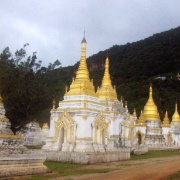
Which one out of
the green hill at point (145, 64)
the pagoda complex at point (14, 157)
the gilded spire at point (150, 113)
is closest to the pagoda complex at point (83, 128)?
the pagoda complex at point (14, 157)

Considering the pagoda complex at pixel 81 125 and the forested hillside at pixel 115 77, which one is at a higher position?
the forested hillside at pixel 115 77

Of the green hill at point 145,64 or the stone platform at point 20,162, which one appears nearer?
the stone platform at point 20,162

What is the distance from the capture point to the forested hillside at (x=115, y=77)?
2938 cm

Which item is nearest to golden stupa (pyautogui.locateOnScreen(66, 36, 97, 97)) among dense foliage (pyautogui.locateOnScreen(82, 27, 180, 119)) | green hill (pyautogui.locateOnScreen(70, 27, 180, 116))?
dense foliage (pyautogui.locateOnScreen(82, 27, 180, 119))

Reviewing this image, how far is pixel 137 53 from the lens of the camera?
424 ft

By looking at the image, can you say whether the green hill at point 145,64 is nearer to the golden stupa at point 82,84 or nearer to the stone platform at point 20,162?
the golden stupa at point 82,84

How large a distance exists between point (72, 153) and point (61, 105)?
5.28m

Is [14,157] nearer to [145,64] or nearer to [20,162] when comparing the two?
[20,162]

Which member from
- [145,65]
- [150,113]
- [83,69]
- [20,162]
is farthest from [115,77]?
[20,162]

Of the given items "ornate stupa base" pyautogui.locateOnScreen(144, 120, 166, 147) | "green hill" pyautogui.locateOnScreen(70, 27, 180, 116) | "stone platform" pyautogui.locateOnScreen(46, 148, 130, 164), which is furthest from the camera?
"green hill" pyautogui.locateOnScreen(70, 27, 180, 116)

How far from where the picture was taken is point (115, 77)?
371 feet

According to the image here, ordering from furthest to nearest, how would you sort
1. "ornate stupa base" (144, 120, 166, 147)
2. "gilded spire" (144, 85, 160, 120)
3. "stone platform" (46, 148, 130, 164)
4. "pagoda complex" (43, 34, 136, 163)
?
"gilded spire" (144, 85, 160, 120) < "ornate stupa base" (144, 120, 166, 147) < "pagoda complex" (43, 34, 136, 163) < "stone platform" (46, 148, 130, 164)

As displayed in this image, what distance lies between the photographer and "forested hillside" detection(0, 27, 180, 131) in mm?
29375

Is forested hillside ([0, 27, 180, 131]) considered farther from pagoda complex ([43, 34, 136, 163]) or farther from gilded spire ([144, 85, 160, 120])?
gilded spire ([144, 85, 160, 120])
